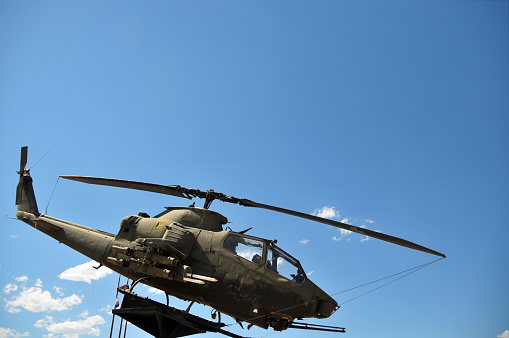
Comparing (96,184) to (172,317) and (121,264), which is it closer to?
(121,264)

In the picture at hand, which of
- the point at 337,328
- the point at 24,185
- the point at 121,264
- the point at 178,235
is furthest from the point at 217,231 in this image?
the point at 24,185

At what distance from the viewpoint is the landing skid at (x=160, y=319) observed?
9.50 m

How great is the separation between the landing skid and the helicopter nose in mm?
2204

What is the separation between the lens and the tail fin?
12758mm

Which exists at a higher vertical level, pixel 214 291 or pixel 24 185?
pixel 24 185

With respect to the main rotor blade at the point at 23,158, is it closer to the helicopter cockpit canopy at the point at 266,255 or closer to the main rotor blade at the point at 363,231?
the helicopter cockpit canopy at the point at 266,255

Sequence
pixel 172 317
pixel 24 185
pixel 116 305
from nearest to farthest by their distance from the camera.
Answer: pixel 172 317, pixel 116 305, pixel 24 185

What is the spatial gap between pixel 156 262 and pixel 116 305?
188 centimetres

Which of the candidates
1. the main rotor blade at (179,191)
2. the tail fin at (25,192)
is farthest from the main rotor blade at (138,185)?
the tail fin at (25,192)

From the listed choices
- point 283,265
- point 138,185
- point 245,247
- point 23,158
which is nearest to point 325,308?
point 283,265

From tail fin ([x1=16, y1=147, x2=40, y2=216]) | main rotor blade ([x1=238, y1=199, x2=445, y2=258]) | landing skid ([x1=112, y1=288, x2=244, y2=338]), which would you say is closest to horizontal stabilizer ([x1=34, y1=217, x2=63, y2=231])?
tail fin ([x1=16, y1=147, x2=40, y2=216])

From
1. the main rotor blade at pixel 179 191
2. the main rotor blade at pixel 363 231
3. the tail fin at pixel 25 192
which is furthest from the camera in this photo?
the tail fin at pixel 25 192

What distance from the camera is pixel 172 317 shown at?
9406mm

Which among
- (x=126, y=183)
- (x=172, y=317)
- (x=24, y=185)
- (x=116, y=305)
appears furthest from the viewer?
(x=24, y=185)
